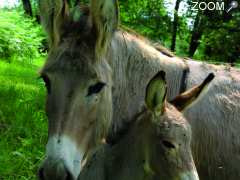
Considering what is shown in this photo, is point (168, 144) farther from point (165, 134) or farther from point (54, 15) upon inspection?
point (54, 15)

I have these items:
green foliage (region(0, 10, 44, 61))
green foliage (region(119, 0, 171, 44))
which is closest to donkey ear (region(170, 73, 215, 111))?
green foliage (region(0, 10, 44, 61))

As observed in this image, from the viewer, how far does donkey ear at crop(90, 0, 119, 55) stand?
385 centimetres

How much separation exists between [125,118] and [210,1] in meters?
11.0

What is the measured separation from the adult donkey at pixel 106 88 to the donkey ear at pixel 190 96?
12 cm

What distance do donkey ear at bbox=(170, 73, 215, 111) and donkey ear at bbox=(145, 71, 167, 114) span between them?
20 centimetres

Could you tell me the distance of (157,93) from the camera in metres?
3.97

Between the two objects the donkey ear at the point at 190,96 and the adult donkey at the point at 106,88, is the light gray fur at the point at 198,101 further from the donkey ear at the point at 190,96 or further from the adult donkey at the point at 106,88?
the donkey ear at the point at 190,96

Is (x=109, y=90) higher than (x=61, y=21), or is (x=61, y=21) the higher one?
(x=61, y=21)

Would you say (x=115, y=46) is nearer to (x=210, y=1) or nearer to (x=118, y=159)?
(x=118, y=159)

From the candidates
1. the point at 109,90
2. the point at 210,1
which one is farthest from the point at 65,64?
the point at 210,1

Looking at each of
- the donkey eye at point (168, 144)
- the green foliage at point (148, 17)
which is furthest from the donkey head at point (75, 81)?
the green foliage at point (148, 17)

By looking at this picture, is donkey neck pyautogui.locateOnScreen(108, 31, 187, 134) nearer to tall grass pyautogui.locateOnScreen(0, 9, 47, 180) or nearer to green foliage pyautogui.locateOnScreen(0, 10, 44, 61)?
tall grass pyautogui.locateOnScreen(0, 9, 47, 180)

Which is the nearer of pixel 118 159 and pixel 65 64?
pixel 65 64

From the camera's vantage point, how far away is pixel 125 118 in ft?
14.2
